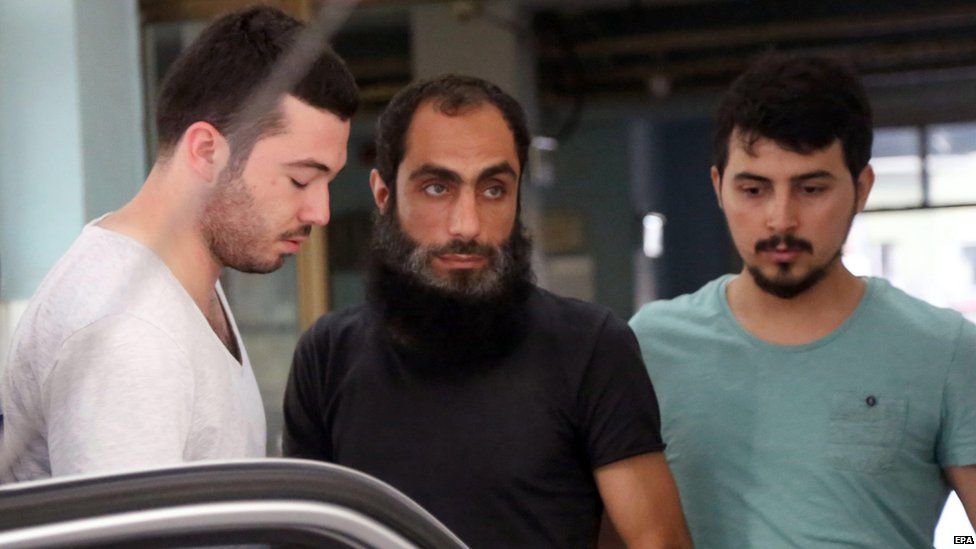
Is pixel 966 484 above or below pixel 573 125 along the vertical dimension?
below

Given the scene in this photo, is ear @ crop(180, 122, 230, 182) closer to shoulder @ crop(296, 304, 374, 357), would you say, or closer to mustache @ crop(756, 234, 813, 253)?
shoulder @ crop(296, 304, 374, 357)

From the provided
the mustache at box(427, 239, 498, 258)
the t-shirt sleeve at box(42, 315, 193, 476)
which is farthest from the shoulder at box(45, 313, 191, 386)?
the mustache at box(427, 239, 498, 258)

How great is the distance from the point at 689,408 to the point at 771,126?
380mm

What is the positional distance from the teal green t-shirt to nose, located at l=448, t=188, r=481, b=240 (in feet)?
1.06

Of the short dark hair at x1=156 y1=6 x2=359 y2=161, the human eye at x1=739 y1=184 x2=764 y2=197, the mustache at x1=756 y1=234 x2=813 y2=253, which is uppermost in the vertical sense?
the short dark hair at x1=156 y1=6 x2=359 y2=161

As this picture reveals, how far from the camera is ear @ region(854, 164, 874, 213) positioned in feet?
5.86

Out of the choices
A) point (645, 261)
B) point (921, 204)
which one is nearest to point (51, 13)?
point (921, 204)

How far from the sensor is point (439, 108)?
1.77 m

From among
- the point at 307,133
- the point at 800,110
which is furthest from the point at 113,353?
the point at 800,110

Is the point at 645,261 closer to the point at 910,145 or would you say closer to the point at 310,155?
the point at 910,145

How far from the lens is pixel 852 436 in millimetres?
1632

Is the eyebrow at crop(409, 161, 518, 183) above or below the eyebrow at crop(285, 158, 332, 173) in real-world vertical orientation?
below

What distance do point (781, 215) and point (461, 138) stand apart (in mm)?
419

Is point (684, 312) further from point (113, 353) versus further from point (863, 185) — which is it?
point (113, 353)
